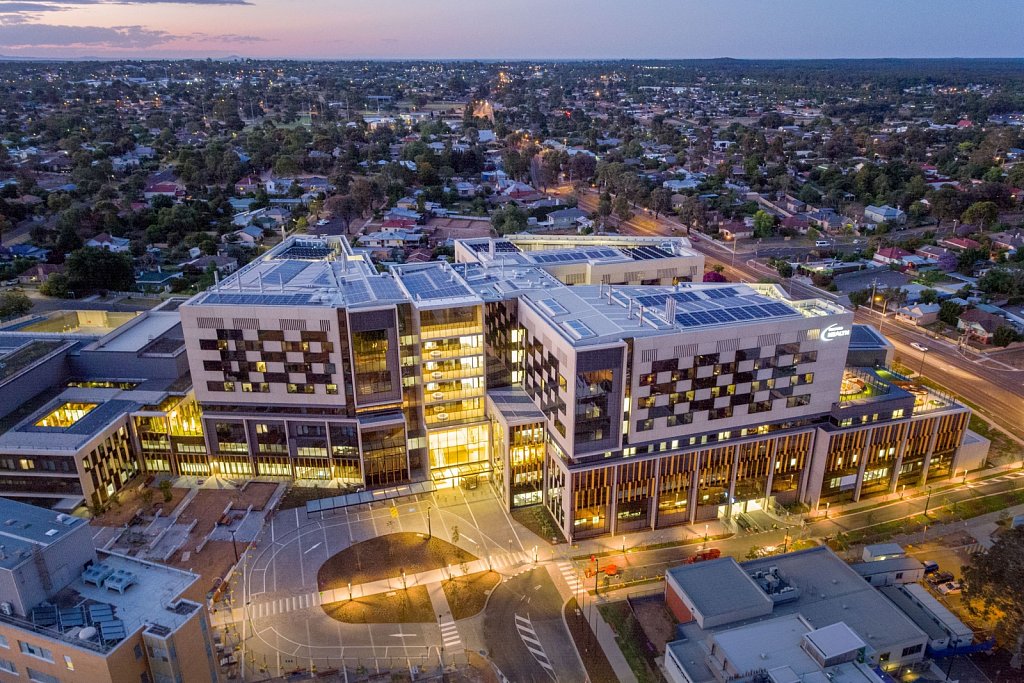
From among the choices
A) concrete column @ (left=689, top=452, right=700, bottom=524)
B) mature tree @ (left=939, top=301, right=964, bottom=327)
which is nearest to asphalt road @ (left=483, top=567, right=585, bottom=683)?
concrete column @ (left=689, top=452, right=700, bottom=524)

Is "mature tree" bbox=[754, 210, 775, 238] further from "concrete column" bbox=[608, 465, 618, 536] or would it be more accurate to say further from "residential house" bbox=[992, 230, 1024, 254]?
"concrete column" bbox=[608, 465, 618, 536]

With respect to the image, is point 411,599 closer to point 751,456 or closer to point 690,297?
point 751,456

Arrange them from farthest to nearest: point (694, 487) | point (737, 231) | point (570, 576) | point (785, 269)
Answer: point (737, 231) < point (785, 269) < point (694, 487) < point (570, 576)

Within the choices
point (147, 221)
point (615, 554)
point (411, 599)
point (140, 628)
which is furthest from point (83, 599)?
point (147, 221)

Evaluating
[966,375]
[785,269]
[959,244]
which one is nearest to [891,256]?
[959,244]

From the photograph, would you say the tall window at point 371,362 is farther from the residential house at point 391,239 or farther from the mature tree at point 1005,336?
the mature tree at point 1005,336

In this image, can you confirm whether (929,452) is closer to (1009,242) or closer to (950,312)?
(950,312)

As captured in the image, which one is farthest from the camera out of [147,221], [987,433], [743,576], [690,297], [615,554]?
[147,221]
